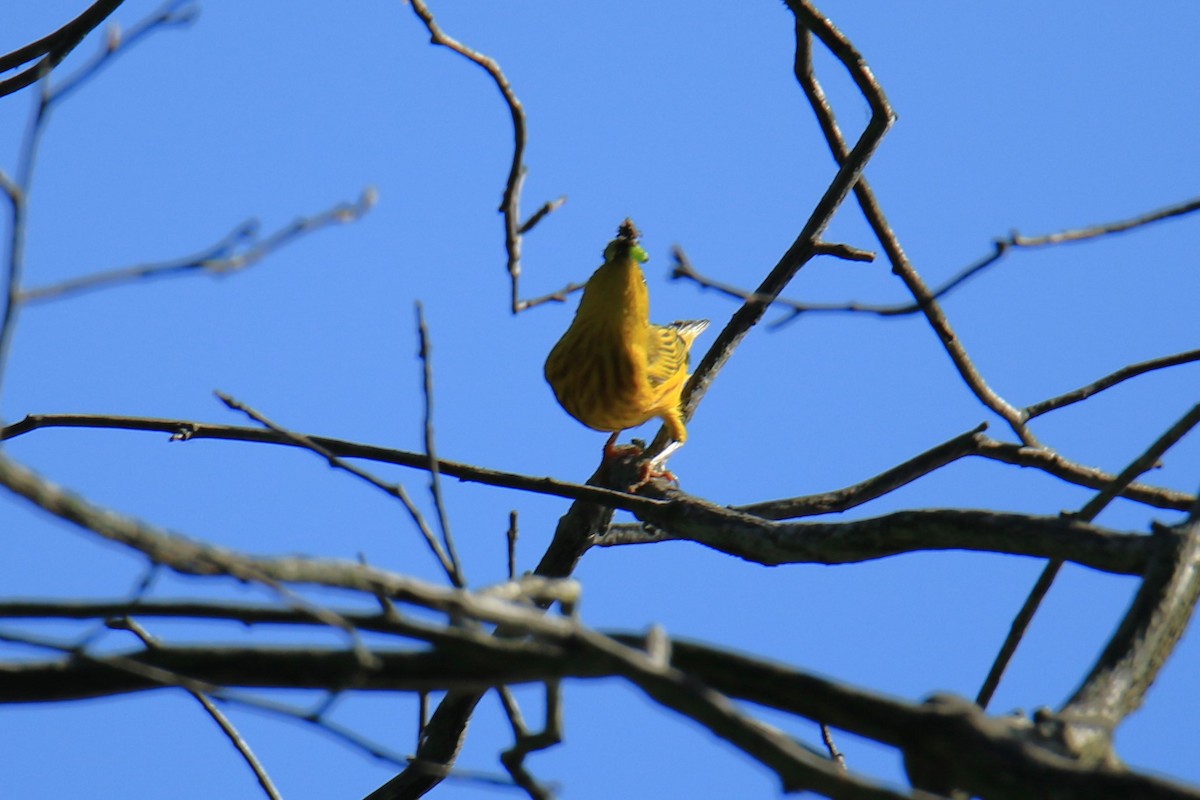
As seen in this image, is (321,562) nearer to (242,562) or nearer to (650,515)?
(242,562)

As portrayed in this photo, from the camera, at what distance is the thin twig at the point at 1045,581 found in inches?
130

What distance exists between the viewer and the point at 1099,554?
3.26 meters

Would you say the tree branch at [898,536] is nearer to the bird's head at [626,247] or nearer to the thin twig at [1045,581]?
the thin twig at [1045,581]

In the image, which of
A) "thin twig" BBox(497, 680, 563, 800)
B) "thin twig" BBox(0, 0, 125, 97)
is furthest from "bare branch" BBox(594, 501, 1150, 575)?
"thin twig" BBox(0, 0, 125, 97)

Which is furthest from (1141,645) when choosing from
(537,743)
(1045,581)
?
(537,743)

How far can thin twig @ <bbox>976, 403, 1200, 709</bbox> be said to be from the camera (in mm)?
3303

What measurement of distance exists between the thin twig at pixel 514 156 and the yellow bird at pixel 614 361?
2.52m

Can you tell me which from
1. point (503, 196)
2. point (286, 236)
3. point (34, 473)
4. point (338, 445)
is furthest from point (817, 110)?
point (34, 473)

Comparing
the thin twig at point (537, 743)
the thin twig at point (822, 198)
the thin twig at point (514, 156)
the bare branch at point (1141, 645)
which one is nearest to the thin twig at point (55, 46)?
the thin twig at point (514, 156)

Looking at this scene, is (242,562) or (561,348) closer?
(242,562)

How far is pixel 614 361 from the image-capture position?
7297mm

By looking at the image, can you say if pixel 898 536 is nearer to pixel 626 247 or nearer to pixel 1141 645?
pixel 1141 645

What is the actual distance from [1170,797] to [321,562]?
1.52 m

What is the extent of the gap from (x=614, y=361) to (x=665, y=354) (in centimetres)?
58
